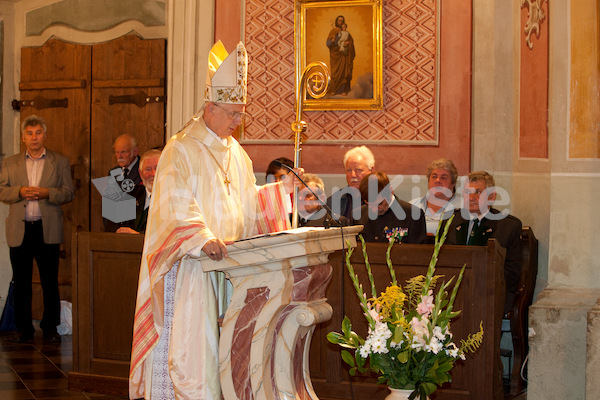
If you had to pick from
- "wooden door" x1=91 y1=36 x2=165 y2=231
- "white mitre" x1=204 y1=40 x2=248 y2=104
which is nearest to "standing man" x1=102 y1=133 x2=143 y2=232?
"wooden door" x1=91 y1=36 x2=165 y2=231

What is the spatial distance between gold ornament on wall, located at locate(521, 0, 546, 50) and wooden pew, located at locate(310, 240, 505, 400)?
66.8 inches

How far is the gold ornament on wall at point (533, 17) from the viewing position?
5.87 meters

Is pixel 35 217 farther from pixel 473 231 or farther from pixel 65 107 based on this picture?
pixel 473 231

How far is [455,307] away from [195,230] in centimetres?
192

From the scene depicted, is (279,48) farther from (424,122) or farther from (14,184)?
(14,184)

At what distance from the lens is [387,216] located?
5754mm

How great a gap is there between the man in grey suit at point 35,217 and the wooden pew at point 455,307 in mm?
3085

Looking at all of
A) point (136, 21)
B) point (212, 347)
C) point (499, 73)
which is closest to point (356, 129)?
point (499, 73)

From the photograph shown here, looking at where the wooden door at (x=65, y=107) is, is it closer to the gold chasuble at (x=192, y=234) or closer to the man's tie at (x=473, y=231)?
the man's tie at (x=473, y=231)

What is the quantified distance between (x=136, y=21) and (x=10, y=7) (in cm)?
141

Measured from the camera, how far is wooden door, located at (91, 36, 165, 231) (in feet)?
26.4

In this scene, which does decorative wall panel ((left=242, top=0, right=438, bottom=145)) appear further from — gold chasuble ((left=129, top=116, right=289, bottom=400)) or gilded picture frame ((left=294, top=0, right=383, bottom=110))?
gold chasuble ((left=129, top=116, right=289, bottom=400))

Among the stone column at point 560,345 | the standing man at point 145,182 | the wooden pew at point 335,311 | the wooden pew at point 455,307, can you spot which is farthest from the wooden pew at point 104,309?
the stone column at point 560,345

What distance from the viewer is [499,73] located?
6.89 m
